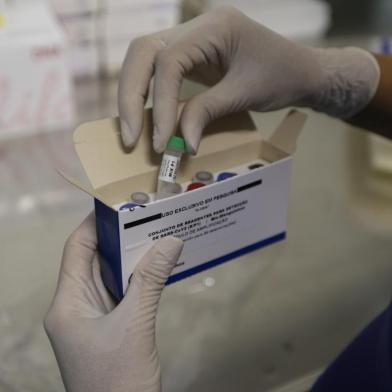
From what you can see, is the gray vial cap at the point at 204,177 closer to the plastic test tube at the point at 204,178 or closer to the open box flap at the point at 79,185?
the plastic test tube at the point at 204,178

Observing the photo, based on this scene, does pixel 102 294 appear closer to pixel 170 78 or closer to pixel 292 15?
pixel 170 78

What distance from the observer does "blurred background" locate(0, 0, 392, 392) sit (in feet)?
2.47

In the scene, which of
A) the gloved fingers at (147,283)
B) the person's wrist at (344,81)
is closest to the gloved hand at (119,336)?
the gloved fingers at (147,283)

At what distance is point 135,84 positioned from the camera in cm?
64

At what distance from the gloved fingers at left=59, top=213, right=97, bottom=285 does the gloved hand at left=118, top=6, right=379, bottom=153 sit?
113mm

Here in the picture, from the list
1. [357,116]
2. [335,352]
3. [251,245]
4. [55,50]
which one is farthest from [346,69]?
[55,50]

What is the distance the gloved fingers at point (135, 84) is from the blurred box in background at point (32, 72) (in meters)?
0.51

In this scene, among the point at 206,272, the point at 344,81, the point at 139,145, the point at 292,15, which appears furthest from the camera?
the point at 292,15

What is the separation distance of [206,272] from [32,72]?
570 millimetres

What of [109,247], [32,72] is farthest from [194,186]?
[32,72]

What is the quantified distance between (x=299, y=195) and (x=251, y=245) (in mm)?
397

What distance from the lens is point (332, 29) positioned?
1.63 m

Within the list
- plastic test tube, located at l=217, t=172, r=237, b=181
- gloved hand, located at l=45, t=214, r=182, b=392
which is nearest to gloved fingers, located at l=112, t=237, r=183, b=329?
gloved hand, located at l=45, t=214, r=182, b=392

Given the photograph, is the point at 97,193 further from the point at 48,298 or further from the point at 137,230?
the point at 48,298
